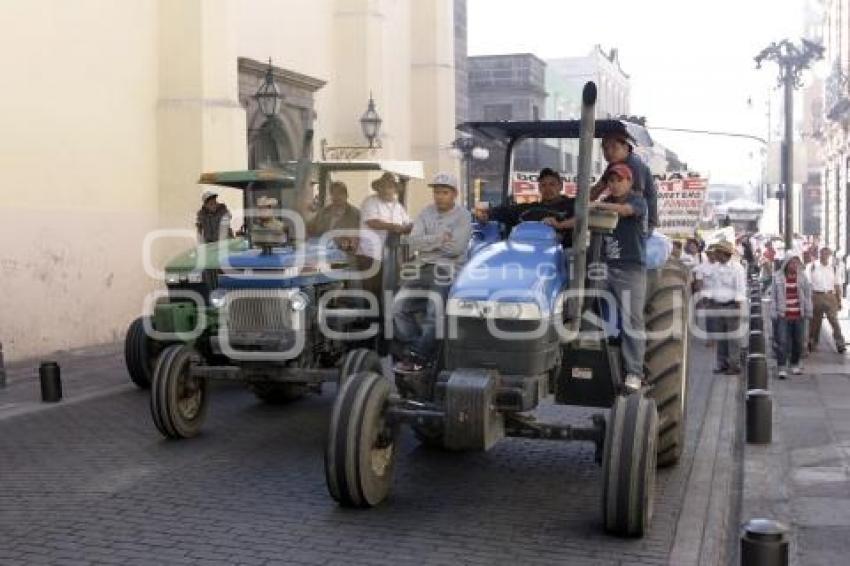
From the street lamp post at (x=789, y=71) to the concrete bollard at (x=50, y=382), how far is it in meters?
13.8

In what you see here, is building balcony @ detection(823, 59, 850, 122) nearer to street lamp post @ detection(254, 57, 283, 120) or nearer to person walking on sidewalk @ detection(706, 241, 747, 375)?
street lamp post @ detection(254, 57, 283, 120)

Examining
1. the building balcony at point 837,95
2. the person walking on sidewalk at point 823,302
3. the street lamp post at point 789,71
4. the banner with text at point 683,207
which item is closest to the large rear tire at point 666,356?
the person walking on sidewalk at point 823,302

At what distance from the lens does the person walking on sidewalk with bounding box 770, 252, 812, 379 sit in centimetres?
1278

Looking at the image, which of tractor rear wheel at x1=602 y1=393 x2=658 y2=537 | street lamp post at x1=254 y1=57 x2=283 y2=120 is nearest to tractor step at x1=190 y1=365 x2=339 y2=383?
tractor rear wheel at x1=602 y1=393 x2=658 y2=537

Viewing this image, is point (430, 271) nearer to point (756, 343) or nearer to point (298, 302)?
point (298, 302)

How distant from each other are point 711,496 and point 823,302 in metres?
8.59

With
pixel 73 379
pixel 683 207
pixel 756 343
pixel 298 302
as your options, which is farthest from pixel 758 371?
pixel 683 207

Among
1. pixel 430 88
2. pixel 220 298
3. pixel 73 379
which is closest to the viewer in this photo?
pixel 220 298

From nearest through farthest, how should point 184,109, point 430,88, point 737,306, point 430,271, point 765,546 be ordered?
point 765,546 → point 430,271 → point 737,306 → point 184,109 → point 430,88

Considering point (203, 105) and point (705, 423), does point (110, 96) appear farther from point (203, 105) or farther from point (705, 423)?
point (705, 423)

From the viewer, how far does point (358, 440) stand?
5.81m

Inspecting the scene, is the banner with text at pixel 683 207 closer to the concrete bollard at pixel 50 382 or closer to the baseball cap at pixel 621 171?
the concrete bollard at pixel 50 382

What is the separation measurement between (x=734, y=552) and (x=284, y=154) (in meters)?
16.4

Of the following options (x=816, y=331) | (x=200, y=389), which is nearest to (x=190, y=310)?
(x=200, y=389)
